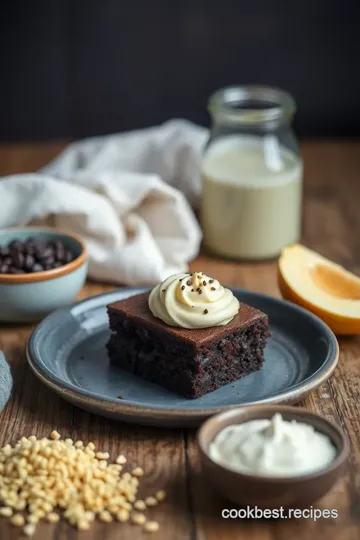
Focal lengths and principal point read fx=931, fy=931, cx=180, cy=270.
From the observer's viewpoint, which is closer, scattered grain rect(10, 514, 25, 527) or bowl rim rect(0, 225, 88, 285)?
scattered grain rect(10, 514, 25, 527)

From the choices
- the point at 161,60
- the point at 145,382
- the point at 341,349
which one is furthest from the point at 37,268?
the point at 161,60

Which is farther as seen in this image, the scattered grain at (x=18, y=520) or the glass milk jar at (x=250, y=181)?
the glass milk jar at (x=250, y=181)

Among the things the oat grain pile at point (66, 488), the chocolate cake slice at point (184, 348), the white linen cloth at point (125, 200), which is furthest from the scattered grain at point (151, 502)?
the white linen cloth at point (125, 200)

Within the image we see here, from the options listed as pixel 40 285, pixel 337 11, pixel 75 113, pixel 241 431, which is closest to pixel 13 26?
pixel 75 113

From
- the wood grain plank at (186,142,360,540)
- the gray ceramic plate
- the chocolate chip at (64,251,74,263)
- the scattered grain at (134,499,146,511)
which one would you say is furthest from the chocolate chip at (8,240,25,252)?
the scattered grain at (134,499,146,511)

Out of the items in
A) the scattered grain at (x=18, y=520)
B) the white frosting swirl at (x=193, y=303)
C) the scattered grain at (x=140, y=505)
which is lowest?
the scattered grain at (x=140, y=505)

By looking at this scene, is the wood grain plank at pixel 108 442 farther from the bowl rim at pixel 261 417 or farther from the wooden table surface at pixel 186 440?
the bowl rim at pixel 261 417

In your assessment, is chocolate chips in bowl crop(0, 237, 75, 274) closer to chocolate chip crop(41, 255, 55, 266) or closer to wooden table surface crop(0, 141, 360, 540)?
chocolate chip crop(41, 255, 55, 266)

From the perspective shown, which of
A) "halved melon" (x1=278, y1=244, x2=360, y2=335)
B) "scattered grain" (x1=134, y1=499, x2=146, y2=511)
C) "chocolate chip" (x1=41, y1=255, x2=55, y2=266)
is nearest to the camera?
"scattered grain" (x1=134, y1=499, x2=146, y2=511)
